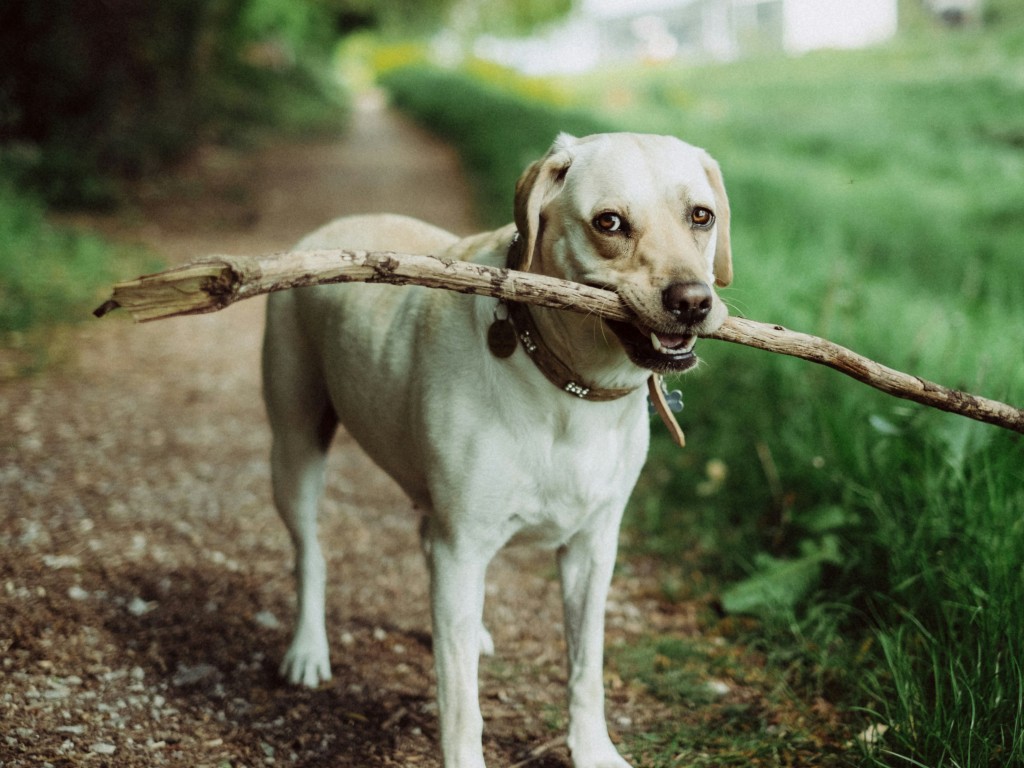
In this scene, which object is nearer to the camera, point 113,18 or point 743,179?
point 743,179

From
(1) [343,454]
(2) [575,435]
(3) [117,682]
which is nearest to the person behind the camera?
(2) [575,435]

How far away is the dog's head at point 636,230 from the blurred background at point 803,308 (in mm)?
381

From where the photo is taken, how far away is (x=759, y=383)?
15.7 ft

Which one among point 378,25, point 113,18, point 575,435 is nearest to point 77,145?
point 113,18

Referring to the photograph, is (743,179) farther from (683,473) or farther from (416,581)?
(416,581)

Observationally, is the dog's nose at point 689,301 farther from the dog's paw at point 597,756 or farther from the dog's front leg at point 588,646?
the dog's paw at point 597,756

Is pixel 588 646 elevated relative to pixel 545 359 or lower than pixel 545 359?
lower

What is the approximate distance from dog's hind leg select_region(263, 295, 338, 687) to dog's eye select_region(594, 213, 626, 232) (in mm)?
1283

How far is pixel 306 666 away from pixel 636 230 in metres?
1.81

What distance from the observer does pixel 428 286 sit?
77.4 inches

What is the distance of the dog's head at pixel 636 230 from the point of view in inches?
82.2

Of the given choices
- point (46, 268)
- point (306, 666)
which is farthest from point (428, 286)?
point (46, 268)

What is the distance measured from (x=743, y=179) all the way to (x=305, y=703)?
756 cm

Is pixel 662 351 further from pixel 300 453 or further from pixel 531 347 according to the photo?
pixel 300 453
